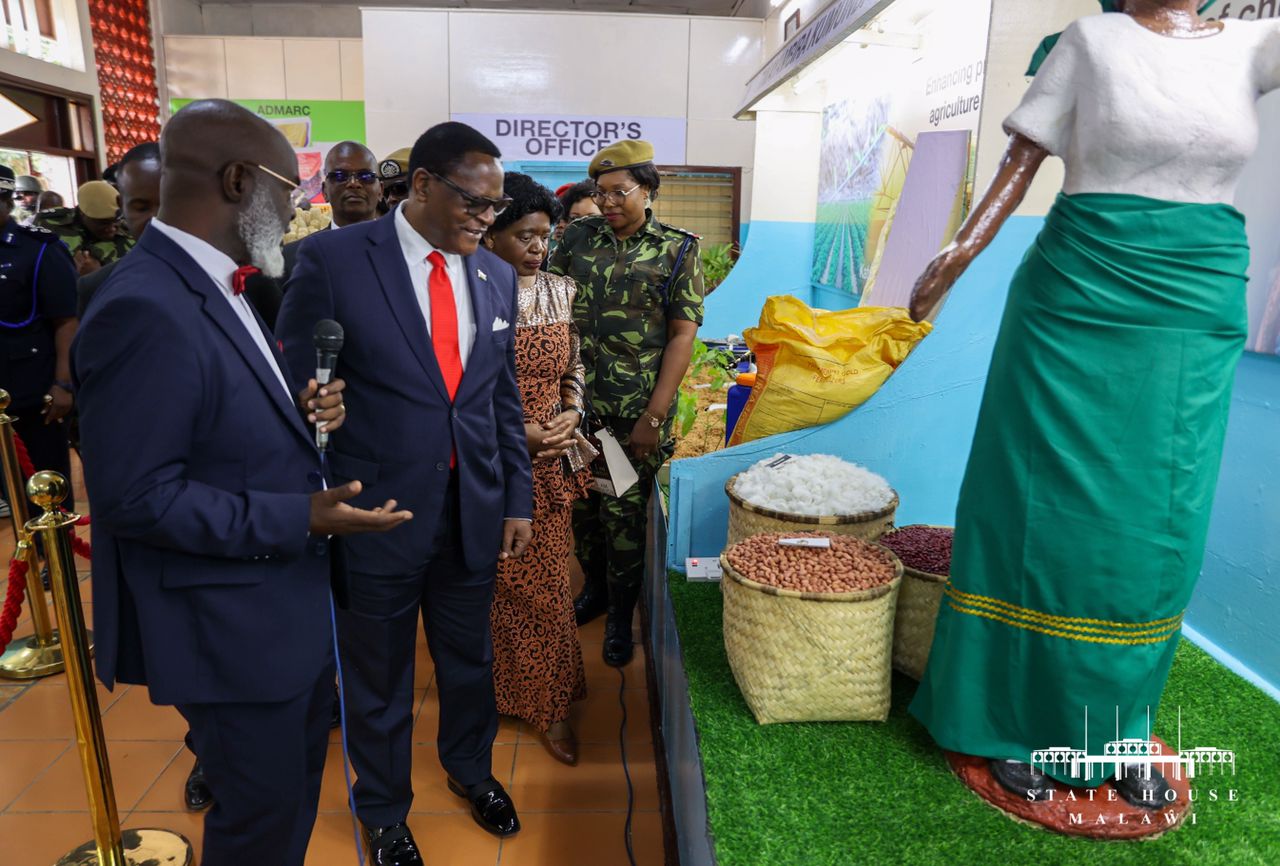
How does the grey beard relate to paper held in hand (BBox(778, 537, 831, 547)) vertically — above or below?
above

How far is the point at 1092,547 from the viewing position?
1706mm

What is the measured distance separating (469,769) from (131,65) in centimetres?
1091

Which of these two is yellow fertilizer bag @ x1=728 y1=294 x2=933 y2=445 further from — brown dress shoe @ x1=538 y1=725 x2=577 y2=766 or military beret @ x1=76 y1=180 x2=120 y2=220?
military beret @ x1=76 y1=180 x2=120 y2=220

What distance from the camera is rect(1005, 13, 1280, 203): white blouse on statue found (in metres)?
1.54

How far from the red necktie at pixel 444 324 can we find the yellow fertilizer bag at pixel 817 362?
4.66 feet

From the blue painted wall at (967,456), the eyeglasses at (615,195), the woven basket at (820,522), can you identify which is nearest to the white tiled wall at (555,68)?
the eyeglasses at (615,195)

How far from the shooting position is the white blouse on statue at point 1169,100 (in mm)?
1542

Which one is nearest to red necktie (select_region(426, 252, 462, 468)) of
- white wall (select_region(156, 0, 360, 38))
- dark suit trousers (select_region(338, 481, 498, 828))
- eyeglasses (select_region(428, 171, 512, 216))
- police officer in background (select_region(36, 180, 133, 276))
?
eyeglasses (select_region(428, 171, 512, 216))

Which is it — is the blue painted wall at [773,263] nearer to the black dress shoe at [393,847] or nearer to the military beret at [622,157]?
the military beret at [622,157]

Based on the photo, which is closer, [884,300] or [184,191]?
[184,191]

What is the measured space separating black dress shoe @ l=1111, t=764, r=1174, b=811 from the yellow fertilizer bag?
1451mm

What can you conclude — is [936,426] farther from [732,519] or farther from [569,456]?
[569,456]

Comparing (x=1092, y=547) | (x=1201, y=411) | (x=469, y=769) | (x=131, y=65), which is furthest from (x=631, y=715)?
(x=131, y=65)

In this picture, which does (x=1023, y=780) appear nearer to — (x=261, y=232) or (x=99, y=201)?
(x=261, y=232)
